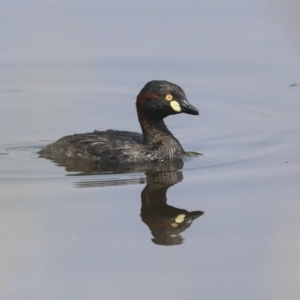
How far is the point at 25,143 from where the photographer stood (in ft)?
41.8

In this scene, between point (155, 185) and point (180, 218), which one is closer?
point (180, 218)

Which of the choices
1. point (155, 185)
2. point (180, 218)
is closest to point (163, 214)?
point (180, 218)

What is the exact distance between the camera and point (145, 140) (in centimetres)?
1209

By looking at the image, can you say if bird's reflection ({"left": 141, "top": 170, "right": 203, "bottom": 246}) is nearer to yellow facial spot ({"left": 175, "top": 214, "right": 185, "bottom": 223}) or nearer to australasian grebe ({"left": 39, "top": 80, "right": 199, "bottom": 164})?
yellow facial spot ({"left": 175, "top": 214, "right": 185, "bottom": 223})

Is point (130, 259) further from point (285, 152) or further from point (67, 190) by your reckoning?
point (285, 152)

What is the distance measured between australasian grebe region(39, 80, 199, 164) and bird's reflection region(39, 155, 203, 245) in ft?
0.51

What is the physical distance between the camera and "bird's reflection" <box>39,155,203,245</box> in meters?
9.13

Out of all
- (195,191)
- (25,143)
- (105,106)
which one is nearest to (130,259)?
(195,191)

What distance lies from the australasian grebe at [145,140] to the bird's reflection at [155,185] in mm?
157

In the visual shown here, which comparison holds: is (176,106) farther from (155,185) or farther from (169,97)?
(155,185)

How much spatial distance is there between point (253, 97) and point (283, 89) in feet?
1.43

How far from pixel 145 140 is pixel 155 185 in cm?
143

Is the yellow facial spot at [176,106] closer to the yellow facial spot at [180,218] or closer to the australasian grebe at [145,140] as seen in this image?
the australasian grebe at [145,140]

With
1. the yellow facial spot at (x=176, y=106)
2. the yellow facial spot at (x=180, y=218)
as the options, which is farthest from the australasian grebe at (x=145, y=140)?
the yellow facial spot at (x=180, y=218)
